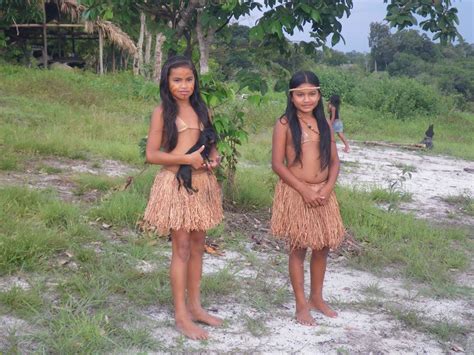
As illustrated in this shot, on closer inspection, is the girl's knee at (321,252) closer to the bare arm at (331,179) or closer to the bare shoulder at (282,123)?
the bare arm at (331,179)

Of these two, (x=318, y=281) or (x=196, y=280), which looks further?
(x=318, y=281)

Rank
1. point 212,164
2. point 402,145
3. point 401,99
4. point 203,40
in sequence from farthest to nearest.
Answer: point 401,99, point 402,145, point 203,40, point 212,164

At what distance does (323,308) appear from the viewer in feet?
11.2

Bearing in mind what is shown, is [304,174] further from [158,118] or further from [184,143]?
[158,118]

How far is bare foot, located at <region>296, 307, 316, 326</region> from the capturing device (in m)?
3.23

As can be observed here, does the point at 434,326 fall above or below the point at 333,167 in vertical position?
below

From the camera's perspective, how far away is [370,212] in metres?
5.60

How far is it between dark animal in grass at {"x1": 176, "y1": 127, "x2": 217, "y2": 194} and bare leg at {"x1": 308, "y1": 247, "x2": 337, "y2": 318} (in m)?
0.84

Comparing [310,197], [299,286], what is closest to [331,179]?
[310,197]

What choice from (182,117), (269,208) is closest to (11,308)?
(182,117)

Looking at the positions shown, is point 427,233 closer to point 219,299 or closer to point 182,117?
point 219,299

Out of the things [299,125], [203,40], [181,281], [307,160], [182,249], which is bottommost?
[181,281]

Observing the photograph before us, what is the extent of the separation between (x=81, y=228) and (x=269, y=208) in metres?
1.99

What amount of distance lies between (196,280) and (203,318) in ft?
0.69
